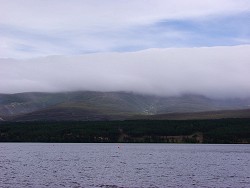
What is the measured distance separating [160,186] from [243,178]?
23.5 m

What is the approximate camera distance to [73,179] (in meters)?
88.6

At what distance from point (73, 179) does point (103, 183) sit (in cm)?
865

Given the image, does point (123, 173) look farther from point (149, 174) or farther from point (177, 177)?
point (177, 177)

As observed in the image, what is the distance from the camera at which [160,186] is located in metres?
78.6

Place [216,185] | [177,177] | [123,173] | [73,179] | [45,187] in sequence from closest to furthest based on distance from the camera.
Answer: [45,187], [216,185], [73,179], [177,177], [123,173]

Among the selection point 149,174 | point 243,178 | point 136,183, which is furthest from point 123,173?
point 243,178

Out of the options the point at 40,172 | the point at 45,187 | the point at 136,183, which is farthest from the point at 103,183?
the point at 40,172

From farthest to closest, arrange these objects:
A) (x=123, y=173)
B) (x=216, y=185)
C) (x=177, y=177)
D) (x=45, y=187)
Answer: (x=123, y=173)
(x=177, y=177)
(x=216, y=185)
(x=45, y=187)

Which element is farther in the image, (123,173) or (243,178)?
(123,173)

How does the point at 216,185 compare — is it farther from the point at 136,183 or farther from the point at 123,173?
the point at 123,173

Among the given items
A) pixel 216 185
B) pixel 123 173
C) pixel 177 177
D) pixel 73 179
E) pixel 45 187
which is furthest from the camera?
pixel 123 173

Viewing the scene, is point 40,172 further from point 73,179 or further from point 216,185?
point 216,185

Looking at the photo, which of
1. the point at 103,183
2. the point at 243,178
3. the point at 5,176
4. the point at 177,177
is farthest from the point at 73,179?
the point at 243,178

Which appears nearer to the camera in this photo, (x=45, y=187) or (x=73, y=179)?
(x=45, y=187)
